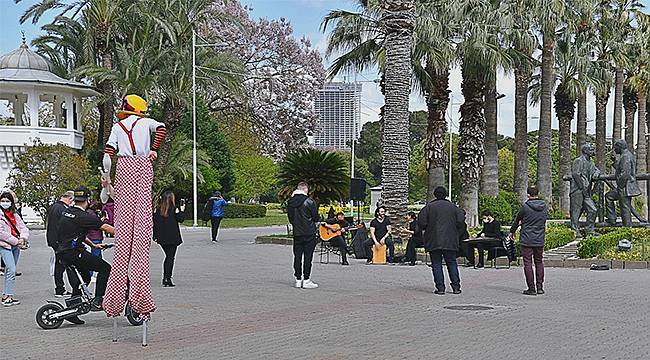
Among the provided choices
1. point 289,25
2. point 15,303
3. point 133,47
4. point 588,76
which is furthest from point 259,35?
point 15,303

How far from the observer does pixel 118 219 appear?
31.2ft

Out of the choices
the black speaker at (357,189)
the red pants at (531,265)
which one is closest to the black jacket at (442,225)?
the red pants at (531,265)

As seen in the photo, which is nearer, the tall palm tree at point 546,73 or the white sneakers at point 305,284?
the white sneakers at point 305,284

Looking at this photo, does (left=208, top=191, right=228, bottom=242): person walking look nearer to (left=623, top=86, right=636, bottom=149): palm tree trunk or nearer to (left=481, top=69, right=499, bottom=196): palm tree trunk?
(left=481, top=69, right=499, bottom=196): palm tree trunk

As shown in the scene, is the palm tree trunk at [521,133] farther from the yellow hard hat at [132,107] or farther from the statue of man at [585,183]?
the yellow hard hat at [132,107]

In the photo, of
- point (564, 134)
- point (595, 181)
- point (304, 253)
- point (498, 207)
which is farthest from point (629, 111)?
point (304, 253)

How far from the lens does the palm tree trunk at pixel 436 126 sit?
3328 cm

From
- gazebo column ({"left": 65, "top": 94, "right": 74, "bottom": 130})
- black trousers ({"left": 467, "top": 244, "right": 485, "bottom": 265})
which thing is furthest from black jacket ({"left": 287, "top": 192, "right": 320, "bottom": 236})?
gazebo column ({"left": 65, "top": 94, "right": 74, "bottom": 130})

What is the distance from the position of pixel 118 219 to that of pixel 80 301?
5.85 ft

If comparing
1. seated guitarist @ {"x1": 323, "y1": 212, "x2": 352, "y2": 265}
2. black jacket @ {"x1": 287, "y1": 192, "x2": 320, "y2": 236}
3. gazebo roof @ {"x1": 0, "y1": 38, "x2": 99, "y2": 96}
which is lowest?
seated guitarist @ {"x1": 323, "y1": 212, "x2": 352, "y2": 265}

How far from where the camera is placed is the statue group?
25625 millimetres

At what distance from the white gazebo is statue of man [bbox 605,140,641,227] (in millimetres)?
30925

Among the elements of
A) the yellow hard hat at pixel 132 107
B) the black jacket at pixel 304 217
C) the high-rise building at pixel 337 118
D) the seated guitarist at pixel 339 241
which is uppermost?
the high-rise building at pixel 337 118

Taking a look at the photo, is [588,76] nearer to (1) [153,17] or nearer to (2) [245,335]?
(1) [153,17]
